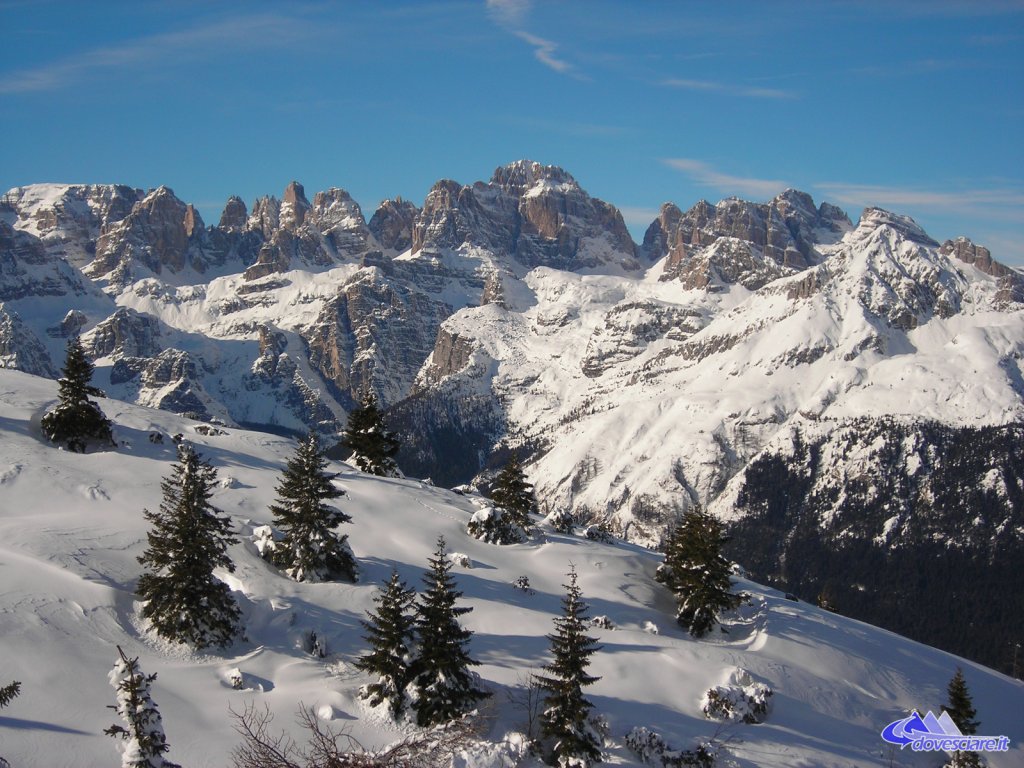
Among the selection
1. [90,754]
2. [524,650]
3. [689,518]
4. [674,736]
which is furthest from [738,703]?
[90,754]

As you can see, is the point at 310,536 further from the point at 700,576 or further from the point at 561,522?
the point at 561,522

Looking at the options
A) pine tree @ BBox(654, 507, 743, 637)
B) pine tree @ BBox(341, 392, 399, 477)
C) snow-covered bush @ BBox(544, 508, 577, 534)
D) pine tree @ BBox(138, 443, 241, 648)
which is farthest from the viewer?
pine tree @ BBox(341, 392, 399, 477)

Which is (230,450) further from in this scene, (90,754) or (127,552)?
(90,754)

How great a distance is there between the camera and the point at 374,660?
33.9 m

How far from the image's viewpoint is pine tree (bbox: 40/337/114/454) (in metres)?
55.1

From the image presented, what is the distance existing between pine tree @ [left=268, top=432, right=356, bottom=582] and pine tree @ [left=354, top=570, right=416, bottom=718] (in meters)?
10.3

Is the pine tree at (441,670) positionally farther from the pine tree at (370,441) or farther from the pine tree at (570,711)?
the pine tree at (370,441)

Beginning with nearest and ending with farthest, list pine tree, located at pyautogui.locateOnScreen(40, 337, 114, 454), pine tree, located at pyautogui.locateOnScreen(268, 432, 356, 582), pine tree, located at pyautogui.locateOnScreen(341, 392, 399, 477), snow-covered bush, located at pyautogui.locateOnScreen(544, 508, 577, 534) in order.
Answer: pine tree, located at pyautogui.locateOnScreen(268, 432, 356, 582)
pine tree, located at pyautogui.locateOnScreen(40, 337, 114, 454)
snow-covered bush, located at pyautogui.locateOnScreen(544, 508, 577, 534)
pine tree, located at pyautogui.locateOnScreen(341, 392, 399, 477)

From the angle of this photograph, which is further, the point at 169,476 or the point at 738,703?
the point at 169,476

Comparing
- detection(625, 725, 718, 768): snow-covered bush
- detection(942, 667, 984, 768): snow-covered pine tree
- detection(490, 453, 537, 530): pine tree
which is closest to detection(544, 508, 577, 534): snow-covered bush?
detection(490, 453, 537, 530): pine tree

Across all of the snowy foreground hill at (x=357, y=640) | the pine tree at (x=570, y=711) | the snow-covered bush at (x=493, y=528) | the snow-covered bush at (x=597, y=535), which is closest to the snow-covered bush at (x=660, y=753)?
the snowy foreground hill at (x=357, y=640)

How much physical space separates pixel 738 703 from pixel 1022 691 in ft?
90.9

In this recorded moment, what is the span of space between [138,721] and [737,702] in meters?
25.8

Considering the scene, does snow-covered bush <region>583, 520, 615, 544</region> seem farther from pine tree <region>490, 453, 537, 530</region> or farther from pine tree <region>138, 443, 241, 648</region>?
pine tree <region>138, 443, 241, 648</region>
